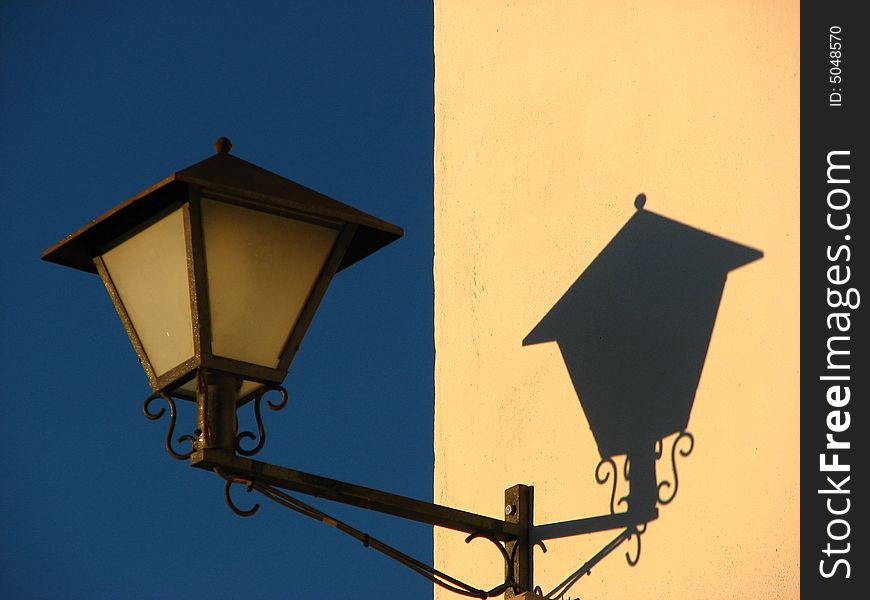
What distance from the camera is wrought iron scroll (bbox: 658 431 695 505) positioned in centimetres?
376

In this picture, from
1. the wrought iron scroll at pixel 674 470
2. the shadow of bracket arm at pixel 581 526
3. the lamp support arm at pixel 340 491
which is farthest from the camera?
the shadow of bracket arm at pixel 581 526

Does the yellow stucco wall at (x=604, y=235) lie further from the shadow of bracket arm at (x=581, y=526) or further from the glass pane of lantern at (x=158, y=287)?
the glass pane of lantern at (x=158, y=287)

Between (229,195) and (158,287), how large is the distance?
0.29 metres

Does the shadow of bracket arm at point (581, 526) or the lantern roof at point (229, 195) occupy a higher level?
the lantern roof at point (229, 195)

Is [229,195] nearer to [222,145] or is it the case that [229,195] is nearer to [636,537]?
[222,145]

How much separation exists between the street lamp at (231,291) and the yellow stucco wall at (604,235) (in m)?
0.26

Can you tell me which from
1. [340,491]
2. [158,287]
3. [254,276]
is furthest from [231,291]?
[340,491]

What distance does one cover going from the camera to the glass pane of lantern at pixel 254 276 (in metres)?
3.66

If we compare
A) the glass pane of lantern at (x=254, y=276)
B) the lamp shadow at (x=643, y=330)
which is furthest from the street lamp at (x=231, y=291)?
the lamp shadow at (x=643, y=330)

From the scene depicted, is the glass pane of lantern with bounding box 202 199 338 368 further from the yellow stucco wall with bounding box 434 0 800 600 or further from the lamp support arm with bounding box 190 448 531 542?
the yellow stucco wall with bounding box 434 0 800 600

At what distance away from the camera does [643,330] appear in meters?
3.98

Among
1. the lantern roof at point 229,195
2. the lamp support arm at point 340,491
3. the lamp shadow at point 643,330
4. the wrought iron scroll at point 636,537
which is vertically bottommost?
the wrought iron scroll at point 636,537

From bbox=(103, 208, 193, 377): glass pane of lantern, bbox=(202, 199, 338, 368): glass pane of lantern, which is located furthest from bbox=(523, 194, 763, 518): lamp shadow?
bbox=(103, 208, 193, 377): glass pane of lantern

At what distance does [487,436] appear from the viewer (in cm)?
445
